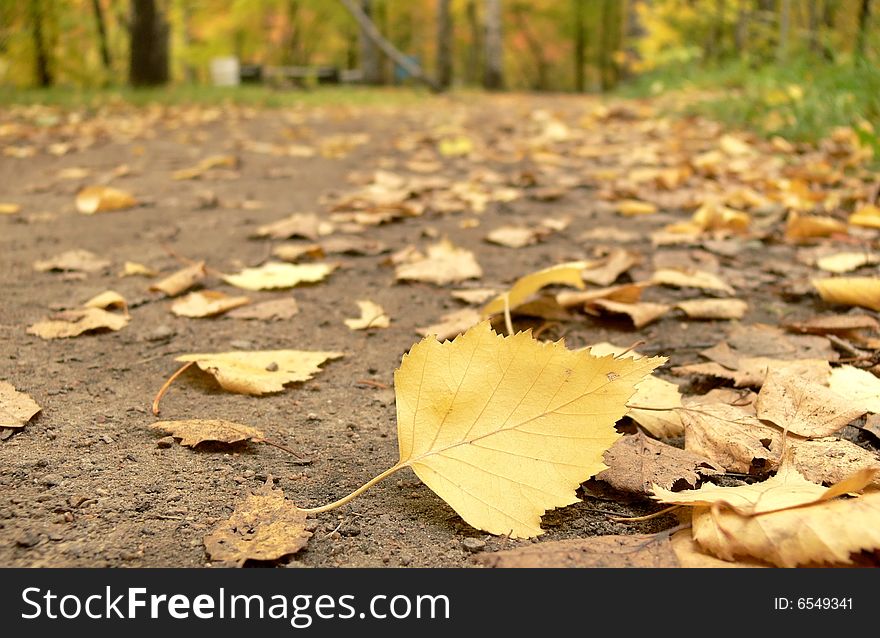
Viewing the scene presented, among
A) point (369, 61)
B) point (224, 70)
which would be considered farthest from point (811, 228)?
point (224, 70)

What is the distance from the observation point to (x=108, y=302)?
169 centimetres

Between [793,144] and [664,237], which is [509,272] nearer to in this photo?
[664,237]

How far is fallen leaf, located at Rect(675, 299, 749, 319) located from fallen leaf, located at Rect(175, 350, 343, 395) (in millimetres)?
748

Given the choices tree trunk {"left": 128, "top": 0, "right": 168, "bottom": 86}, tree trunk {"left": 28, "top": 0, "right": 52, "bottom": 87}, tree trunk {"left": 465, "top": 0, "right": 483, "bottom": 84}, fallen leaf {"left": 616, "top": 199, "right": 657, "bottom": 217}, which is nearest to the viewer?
fallen leaf {"left": 616, "top": 199, "right": 657, "bottom": 217}

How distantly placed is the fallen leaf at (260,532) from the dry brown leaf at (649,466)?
0.37 meters

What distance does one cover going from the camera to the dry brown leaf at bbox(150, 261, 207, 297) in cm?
182

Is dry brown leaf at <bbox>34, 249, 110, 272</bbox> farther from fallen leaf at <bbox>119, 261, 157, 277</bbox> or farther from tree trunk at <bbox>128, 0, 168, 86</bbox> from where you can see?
tree trunk at <bbox>128, 0, 168, 86</bbox>

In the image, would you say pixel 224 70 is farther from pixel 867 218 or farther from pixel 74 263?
pixel 867 218

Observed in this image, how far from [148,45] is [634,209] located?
315 inches

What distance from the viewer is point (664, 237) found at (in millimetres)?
2348

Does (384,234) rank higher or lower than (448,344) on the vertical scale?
lower

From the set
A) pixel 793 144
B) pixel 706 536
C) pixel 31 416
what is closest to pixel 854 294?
pixel 706 536

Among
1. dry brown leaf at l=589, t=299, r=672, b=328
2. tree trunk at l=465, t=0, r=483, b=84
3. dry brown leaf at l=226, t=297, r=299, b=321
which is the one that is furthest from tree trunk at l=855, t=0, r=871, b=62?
tree trunk at l=465, t=0, r=483, b=84

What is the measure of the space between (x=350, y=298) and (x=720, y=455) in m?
1.03
